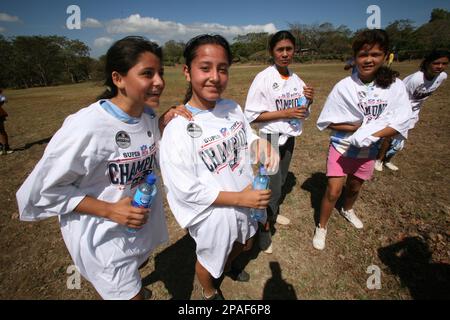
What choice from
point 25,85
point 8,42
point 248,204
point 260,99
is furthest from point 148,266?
point 8,42

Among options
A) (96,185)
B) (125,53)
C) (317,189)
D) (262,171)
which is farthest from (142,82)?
(317,189)

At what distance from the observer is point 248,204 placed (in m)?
1.81

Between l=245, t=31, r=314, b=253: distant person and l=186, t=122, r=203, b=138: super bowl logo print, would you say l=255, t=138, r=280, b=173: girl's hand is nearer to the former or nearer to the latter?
l=186, t=122, r=203, b=138: super bowl logo print

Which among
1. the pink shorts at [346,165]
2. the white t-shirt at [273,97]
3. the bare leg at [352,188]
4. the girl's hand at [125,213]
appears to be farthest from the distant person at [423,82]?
the girl's hand at [125,213]

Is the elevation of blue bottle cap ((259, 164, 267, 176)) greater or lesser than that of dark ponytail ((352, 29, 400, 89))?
lesser

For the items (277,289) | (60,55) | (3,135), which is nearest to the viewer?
(277,289)

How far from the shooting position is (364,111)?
103 inches

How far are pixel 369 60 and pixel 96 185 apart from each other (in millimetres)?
2860

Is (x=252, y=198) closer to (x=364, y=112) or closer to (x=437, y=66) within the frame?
(x=364, y=112)

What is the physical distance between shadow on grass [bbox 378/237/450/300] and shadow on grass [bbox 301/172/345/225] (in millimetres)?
989

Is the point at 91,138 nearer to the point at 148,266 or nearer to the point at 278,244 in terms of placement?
the point at 148,266

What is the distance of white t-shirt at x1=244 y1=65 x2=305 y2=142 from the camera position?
10.0 ft

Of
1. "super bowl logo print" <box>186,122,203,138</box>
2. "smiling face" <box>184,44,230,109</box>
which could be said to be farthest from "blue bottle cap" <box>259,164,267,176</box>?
"smiling face" <box>184,44,230,109</box>

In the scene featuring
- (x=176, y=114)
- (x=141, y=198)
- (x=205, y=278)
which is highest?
(x=176, y=114)
